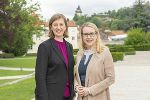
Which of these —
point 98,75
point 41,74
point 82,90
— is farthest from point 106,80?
point 41,74

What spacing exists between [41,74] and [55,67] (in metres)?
0.18

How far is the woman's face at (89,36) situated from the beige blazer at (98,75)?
14cm

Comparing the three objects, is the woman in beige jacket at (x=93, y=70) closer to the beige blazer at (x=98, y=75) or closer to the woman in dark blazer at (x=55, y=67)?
the beige blazer at (x=98, y=75)

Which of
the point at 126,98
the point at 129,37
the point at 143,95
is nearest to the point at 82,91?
the point at 126,98

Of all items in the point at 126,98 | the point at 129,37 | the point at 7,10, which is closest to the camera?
the point at 126,98

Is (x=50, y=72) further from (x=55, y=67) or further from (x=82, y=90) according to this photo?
(x=82, y=90)

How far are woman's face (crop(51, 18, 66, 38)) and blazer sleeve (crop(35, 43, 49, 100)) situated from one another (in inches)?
10.5

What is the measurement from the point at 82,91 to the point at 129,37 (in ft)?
204

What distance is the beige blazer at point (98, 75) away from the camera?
4.72 m

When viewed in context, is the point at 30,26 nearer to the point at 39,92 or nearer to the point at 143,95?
the point at 143,95

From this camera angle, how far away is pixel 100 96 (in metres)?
4.79

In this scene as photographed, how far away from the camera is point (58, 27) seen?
15.5 feet

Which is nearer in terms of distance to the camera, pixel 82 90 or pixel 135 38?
pixel 82 90

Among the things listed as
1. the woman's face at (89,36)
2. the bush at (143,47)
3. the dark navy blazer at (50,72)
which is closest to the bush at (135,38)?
the bush at (143,47)
